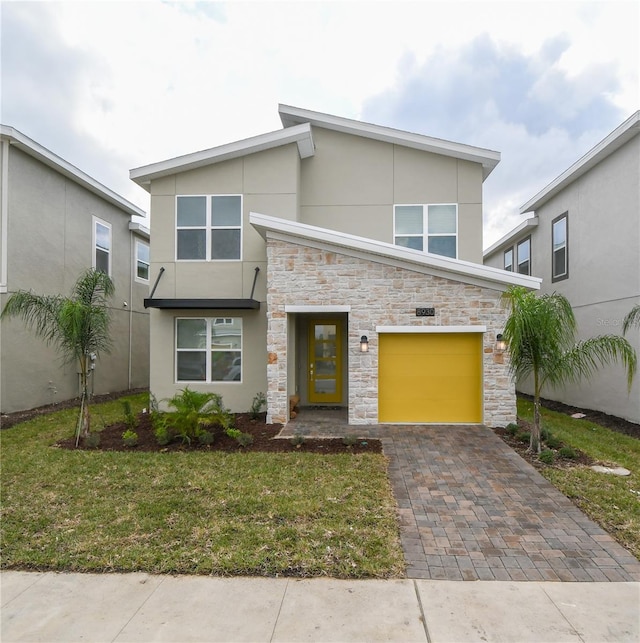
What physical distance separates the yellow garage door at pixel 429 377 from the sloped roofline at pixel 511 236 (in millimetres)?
6176

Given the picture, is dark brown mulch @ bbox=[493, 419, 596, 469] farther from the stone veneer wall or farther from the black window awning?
the black window awning

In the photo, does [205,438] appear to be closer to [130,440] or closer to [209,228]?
[130,440]

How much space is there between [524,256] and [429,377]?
9744 mm

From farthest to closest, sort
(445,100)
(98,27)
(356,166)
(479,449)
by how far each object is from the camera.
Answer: (445,100) → (356,166) → (98,27) → (479,449)

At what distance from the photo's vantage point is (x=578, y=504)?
4.84 meters

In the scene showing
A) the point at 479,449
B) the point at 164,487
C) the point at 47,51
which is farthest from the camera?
the point at 47,51

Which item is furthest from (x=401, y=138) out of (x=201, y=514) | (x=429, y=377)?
(x=201, y=514)

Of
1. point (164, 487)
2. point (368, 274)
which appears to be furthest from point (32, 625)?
point (368, 274)

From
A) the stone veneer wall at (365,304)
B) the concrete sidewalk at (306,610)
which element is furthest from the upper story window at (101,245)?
the concrete sidewalk at (306,610)

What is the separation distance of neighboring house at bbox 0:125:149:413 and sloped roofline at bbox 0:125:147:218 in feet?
0.08

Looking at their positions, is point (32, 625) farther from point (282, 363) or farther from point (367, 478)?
point (282, 363)

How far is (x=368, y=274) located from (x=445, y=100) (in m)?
9.84

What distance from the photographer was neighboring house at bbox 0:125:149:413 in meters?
10.5

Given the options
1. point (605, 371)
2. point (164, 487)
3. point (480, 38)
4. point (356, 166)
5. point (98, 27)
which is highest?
point (480, 38)
